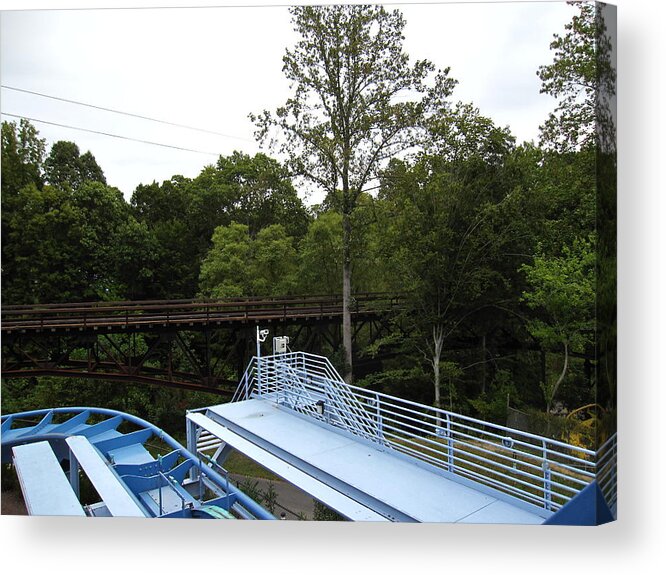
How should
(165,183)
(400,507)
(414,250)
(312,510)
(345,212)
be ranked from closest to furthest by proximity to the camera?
(400,507), (312,510), (165,183), (345,212), (414,250)

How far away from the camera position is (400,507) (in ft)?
11.7

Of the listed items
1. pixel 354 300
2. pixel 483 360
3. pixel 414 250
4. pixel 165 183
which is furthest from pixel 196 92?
pixel 483 360

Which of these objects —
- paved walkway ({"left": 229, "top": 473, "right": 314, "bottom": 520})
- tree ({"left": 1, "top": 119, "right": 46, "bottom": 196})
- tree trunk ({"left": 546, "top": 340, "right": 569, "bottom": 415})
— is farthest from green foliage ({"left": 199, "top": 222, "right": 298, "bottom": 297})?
tree trunk ({"left": 546, "top": 340, "right": 569, "bottom": 415})

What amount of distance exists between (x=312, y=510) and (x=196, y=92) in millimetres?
4095

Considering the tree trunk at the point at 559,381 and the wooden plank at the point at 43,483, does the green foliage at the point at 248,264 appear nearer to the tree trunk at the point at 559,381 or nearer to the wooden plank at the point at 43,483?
the wooden plank at the point at 43,483

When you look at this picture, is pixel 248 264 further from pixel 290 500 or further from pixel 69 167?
pixel 290 500

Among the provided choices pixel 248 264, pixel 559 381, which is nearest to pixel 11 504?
pixel 248 264

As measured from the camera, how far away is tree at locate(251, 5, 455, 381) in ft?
16.5

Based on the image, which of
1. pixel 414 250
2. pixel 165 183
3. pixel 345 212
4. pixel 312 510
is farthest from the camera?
pixel 414 250

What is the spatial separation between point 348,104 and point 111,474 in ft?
17.3

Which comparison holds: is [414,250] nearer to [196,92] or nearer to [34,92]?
[196,92]

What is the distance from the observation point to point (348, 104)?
6730 millimetres

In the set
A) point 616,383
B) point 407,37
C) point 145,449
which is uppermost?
point 407,37

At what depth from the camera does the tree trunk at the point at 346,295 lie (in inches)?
299
